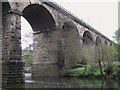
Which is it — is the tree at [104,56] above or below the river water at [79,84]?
above

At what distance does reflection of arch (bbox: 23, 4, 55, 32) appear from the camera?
30.9m

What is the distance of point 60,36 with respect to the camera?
35.7 m

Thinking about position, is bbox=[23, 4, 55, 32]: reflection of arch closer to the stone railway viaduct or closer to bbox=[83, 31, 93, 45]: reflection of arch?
the stone railway viaduct

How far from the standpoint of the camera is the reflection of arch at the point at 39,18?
30.9 meters

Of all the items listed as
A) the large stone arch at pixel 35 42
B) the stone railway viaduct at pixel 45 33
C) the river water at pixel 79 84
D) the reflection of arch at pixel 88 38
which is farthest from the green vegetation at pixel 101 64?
the reflection of arch at pixel 88 38

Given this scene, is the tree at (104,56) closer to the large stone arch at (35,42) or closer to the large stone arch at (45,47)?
the large stone arch at (45,47)

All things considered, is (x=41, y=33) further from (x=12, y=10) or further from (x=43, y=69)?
(x=12, y=10)

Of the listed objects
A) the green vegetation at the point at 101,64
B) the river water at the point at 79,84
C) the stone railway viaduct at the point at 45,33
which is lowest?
the river water at the point at 79,84

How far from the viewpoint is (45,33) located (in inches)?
1405

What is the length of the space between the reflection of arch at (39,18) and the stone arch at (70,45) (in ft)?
11.6

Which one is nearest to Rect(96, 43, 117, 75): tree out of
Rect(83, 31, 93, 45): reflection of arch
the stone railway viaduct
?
the stone railway viaduct

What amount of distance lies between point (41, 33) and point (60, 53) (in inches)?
150

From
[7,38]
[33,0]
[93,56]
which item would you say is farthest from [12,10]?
[93,56]

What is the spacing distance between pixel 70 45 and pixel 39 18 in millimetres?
7357
